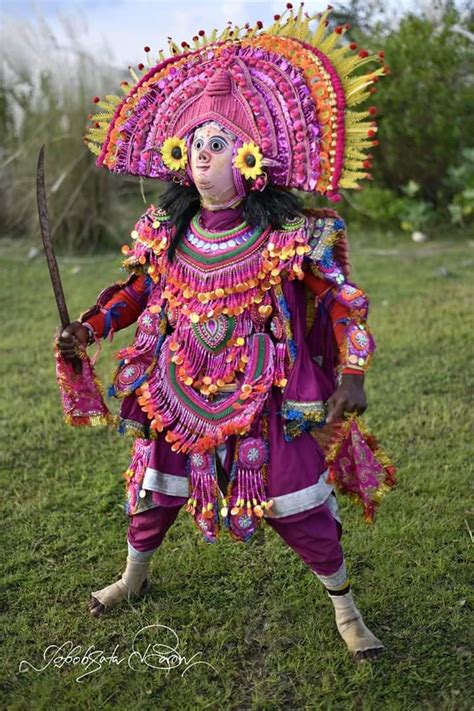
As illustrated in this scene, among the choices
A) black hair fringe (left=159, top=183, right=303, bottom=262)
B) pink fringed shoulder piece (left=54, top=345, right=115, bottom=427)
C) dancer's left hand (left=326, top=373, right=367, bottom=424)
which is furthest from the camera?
pink fringed shoulder piece (left=54, top=345, right=115, bottom=427)

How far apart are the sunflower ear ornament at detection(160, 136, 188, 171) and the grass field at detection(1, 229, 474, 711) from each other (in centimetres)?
148

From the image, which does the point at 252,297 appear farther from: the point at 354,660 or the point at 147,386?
the point at 354,660

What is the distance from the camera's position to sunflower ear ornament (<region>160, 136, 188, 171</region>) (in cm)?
238

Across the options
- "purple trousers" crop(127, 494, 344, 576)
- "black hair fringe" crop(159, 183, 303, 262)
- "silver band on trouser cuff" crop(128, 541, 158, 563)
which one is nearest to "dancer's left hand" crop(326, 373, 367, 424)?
"purple trousers" crop(127, 494, 344, 576)

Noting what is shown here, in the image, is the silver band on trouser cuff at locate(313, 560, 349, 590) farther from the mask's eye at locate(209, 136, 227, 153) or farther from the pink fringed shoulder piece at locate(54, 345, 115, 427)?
the mask's eye at locate(209, 136, 227, 153)

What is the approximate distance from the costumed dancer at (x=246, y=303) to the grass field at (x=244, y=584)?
20 centimetres

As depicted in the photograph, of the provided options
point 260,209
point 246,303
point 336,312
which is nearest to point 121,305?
point 246,303

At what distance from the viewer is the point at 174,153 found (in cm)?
240

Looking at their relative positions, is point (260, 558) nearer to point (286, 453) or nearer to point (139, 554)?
point (139, 554)

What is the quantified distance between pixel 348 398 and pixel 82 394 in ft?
2.79

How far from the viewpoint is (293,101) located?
2318 millimetres

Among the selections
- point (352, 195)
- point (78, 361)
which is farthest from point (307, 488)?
point (352, 195)

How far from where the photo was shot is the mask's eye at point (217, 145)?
2.36 metres

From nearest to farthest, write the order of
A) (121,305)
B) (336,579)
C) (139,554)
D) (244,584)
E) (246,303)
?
(246,303) → (336,579) → (121,305) → (139,554) → (244,584)
